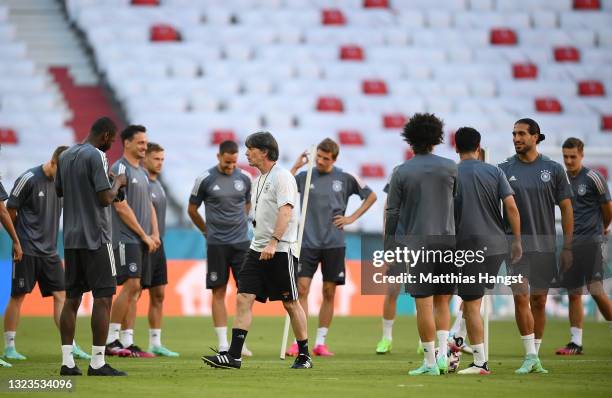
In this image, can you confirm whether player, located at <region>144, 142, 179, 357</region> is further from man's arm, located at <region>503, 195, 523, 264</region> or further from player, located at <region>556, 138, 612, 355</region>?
player, located at <region>556, 138, 612, 355</region>

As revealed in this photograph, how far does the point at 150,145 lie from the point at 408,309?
9.62m

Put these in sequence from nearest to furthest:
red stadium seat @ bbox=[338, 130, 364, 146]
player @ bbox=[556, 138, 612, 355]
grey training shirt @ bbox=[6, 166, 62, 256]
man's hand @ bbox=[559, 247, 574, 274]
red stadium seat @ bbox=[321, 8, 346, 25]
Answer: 1. man's hand @ bbox=[559, 247, 574, 274]
2. grey training shirt @ bbox=[6, 166, 62, 256]
3. player @ bbox=[556, 138, 612, 355]
4. red stadium seat @ bbox=[338, 130, 364, 146]
5. red stadium seat @ bbox=[321, 8, 346, 25]

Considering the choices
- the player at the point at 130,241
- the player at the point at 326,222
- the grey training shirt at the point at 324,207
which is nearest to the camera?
the player at the point at 130,241

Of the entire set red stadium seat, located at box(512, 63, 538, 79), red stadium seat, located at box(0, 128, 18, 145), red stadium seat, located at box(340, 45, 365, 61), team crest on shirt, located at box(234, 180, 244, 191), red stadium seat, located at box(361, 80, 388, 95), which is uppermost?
red stadium seat, located at box(340, 45, 365, 61)

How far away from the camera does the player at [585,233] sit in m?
13.6

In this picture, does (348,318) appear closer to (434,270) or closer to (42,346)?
(42,346)

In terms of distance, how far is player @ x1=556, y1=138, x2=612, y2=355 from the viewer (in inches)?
534

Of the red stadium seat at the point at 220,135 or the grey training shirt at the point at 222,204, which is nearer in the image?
the grey training shirt at the point at 222,204

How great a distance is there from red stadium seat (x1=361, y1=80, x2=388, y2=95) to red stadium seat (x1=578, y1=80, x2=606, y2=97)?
18.0 feet

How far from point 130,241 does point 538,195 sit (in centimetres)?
491

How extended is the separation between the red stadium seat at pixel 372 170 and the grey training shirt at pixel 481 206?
15779mm

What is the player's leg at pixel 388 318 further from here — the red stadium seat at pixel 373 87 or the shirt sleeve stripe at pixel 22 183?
the red stadium seat at pixel 373 87

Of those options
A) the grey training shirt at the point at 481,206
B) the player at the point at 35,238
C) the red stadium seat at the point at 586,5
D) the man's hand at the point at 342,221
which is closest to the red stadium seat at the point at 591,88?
the red stadium seat at the point at 586,5

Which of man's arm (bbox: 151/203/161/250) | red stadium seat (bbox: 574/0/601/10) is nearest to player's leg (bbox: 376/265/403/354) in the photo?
man's arm (bbox: 151/203/161/250)
